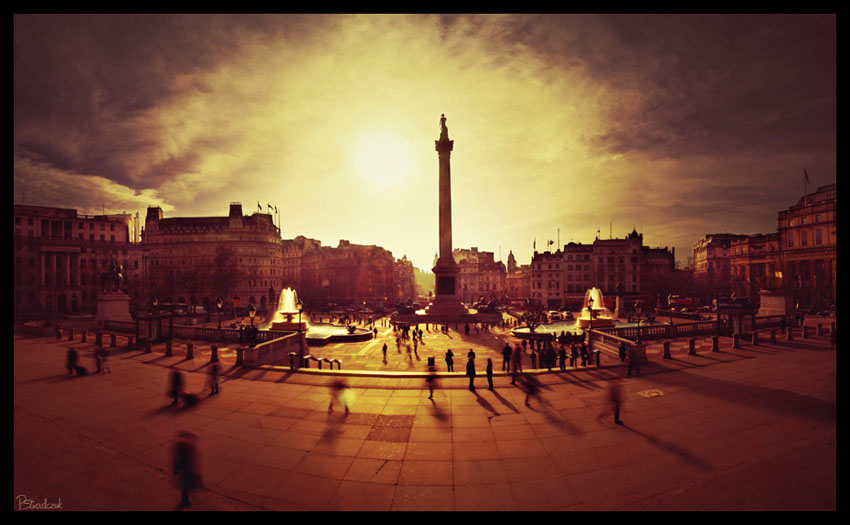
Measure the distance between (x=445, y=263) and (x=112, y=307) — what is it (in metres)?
37.0

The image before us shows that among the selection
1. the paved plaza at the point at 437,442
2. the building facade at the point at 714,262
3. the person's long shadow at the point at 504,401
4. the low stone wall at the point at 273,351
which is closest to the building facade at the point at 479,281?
the building facade at the point at 714,262

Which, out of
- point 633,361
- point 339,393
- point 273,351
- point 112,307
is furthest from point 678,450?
point 112,307

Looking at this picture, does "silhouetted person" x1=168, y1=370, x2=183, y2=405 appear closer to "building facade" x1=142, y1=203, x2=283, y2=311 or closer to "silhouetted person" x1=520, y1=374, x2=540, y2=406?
"silhouetted person" x1=520, y1=374, x2=540, y2=406

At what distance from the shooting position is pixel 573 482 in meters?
7.09

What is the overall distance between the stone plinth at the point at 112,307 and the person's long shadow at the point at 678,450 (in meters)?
44.3

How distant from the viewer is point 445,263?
47.4 m

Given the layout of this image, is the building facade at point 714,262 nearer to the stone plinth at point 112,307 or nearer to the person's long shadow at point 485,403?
the person's long shadow at point 485,403

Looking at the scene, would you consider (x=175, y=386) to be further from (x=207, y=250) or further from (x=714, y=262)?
(x=714, y=262)

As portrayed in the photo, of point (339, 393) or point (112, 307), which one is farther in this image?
point (112, 307)

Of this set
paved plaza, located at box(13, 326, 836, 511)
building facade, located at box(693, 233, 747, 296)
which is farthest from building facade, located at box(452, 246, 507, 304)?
paved plaza, located at box(13, 326, 836, 511)

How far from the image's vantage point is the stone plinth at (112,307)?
111 feet
